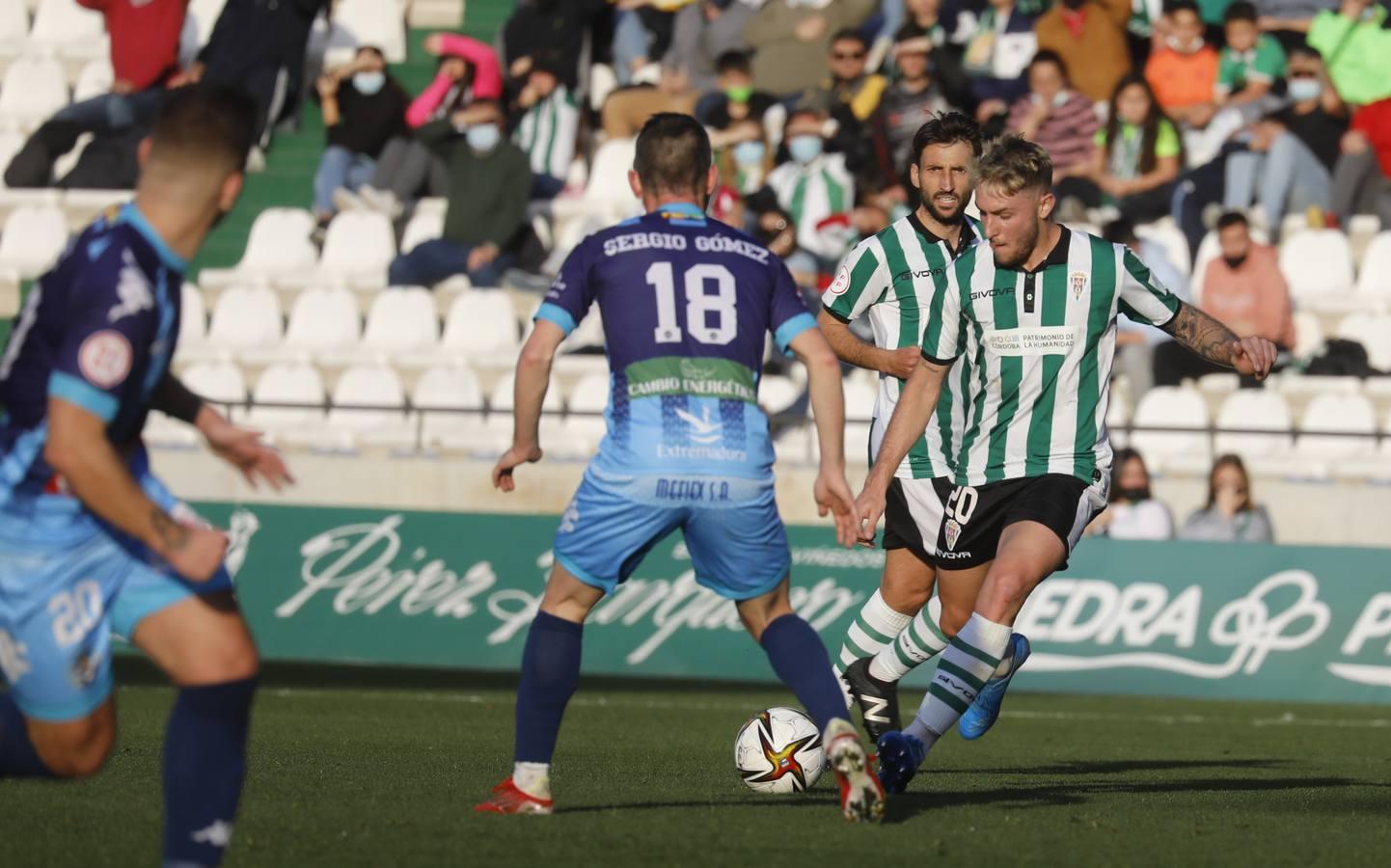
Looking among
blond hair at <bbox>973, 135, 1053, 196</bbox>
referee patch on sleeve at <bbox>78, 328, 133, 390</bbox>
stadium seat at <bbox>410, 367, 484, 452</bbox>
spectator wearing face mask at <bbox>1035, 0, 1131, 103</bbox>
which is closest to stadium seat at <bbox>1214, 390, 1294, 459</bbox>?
spectator wearing face mask at <bbox>1035, 0, 1131, 103</bbox>

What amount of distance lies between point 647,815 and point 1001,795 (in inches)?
64.7

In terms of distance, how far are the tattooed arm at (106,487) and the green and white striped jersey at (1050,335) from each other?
3.62 metres

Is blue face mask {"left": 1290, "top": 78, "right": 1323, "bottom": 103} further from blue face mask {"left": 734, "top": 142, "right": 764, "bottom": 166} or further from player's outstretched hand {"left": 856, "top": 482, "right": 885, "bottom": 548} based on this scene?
player's outstretched hand {"left": 856, "top": 482, "right": 885, "bottom": 548}

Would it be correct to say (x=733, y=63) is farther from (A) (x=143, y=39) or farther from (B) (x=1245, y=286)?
(A) (x=143, y=39)

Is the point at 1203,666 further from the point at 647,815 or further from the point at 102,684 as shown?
the point at 102,684

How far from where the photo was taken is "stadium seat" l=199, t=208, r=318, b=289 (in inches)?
756

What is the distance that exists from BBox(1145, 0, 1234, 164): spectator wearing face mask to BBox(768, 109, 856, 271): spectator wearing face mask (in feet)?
9.40

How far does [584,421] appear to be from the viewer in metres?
16.8

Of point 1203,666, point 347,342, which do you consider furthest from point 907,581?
point 347,342

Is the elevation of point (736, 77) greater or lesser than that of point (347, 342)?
greater

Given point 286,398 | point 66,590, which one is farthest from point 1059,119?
point 66,590

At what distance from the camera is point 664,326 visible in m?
6.42

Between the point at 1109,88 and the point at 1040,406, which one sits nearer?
the point at 1040,406

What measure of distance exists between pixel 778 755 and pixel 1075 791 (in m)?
1.25
